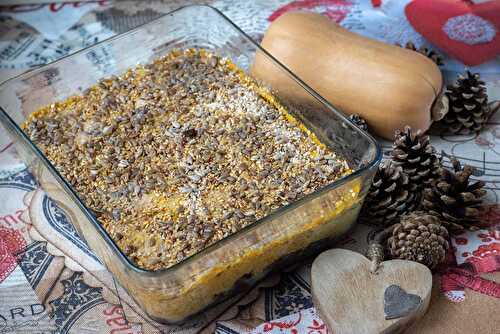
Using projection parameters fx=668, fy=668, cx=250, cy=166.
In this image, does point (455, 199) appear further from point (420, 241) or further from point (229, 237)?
point (229, 237)

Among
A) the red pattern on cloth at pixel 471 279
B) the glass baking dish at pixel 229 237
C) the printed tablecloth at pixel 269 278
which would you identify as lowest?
the red pattern on cloth at pixel 471 279

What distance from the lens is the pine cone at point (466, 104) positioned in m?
1.50

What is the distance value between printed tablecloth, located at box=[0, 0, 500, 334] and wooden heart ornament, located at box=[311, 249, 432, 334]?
6 cm

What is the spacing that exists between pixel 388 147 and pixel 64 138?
709 mm

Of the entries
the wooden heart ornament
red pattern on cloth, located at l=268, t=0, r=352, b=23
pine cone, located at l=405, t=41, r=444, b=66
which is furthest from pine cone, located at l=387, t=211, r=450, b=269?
red pattern on cloth, located at l=268, t=0, r=352, b=23

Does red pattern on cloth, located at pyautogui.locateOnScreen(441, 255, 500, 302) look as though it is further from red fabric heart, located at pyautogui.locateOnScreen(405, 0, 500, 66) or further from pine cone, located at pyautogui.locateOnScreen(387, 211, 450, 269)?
red fabric heart, located at pyautogui.locateOnScreen(405, 0, 500, 66)

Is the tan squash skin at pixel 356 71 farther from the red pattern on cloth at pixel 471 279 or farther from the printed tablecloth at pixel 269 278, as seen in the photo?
the red pattern on cloth at pixel 471 279

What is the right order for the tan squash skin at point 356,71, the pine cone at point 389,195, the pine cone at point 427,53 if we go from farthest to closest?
the pine cone at point 427,53, the tan squash skin at point 356,71, the pine cone at point 389,195

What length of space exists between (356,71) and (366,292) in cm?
54

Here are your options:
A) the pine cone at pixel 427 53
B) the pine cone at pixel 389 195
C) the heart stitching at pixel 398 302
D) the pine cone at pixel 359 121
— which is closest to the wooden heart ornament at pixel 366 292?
the heart stitching at pixel 398 302

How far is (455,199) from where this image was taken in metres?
1.31

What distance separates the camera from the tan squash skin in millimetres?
1446

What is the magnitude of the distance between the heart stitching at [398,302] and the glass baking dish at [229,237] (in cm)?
17

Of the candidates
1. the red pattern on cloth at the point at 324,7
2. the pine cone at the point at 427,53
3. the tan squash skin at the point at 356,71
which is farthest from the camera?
the red pattern on cloth at the point at 324,7
